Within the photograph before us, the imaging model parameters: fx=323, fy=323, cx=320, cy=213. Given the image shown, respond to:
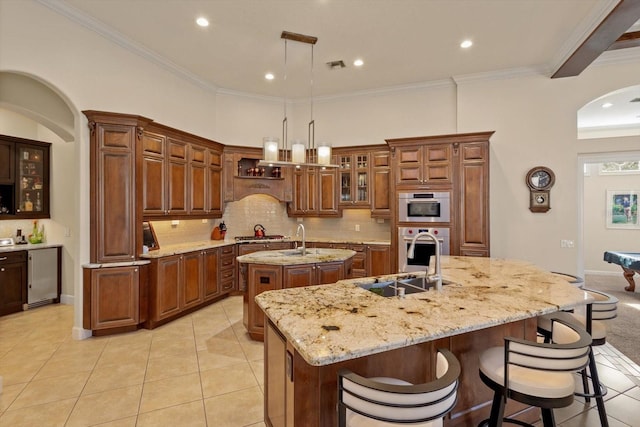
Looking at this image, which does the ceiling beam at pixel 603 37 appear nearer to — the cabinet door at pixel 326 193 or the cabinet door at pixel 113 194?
the cabinet door at pixel 326 193

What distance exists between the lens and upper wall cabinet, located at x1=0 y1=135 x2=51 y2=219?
485cm

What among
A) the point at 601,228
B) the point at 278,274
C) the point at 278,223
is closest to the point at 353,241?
the point at 278,223

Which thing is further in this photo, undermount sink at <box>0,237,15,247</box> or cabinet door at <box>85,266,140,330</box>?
undermount sink at <box>0,237,15,247</box>

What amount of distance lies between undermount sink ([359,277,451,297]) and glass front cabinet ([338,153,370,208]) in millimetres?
3166

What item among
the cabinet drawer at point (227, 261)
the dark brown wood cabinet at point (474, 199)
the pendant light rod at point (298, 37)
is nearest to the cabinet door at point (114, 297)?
the cabinet drawer at point (227, 261)

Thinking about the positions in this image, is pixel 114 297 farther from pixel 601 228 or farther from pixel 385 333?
pixel 601 228

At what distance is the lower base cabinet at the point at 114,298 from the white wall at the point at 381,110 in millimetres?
192

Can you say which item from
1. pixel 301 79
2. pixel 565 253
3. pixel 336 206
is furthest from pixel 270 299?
pixel 565 253

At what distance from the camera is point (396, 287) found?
2529 millimetres

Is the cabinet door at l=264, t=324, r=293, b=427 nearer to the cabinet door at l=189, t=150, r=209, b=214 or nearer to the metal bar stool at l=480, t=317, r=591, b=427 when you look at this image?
the metal bar stool at l=480, t=317, r=591, b=427

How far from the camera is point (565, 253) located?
4723 millimetres

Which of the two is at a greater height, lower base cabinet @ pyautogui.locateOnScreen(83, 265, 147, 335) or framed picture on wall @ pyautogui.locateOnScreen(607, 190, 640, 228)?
framed picture on wall @ pyautogui.locateOnScreen(607, 190, 640, 228)

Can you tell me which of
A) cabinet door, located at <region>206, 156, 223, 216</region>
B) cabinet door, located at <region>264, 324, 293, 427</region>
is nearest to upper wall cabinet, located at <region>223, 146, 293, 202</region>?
cabinet door, located at <region>206, 156, 223, 216</region>

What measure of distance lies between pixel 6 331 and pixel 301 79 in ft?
17.6
